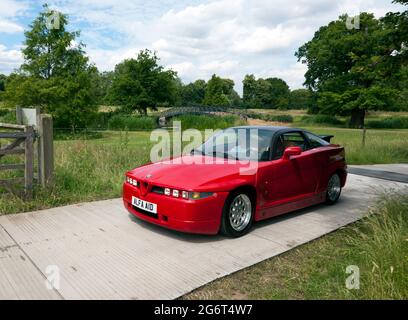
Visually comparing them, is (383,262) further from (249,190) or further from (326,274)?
(249,190)

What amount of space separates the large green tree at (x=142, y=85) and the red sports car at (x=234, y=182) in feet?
158

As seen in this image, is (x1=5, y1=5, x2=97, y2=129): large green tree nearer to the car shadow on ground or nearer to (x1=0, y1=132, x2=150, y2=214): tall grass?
(x1=0, y1=132, x2=150, y2=214): tall grass

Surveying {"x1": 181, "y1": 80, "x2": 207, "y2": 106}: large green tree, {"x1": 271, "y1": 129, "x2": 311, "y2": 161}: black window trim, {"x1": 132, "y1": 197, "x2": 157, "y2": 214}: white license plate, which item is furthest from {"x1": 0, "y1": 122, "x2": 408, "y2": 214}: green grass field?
{"x1": 181, "y1": 80, "x2": 207, "y2": 106}: large green tree

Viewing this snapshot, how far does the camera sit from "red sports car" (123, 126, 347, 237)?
4117mm

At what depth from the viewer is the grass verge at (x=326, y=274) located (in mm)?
3090

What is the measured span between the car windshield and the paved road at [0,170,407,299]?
106 cm

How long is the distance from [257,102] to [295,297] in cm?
9094

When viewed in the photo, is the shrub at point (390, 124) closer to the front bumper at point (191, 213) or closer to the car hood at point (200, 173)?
the car hood at point (200, 173)

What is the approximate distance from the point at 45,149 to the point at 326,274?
4.89 meters

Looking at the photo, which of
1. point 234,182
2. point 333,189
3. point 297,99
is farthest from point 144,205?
point 297,99

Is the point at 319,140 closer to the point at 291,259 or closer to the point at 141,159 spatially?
the point at 291,259

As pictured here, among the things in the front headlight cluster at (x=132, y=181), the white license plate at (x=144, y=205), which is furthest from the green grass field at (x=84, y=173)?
the white license plate at (x=144, y=205)

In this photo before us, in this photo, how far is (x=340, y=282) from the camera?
11.0 feet
